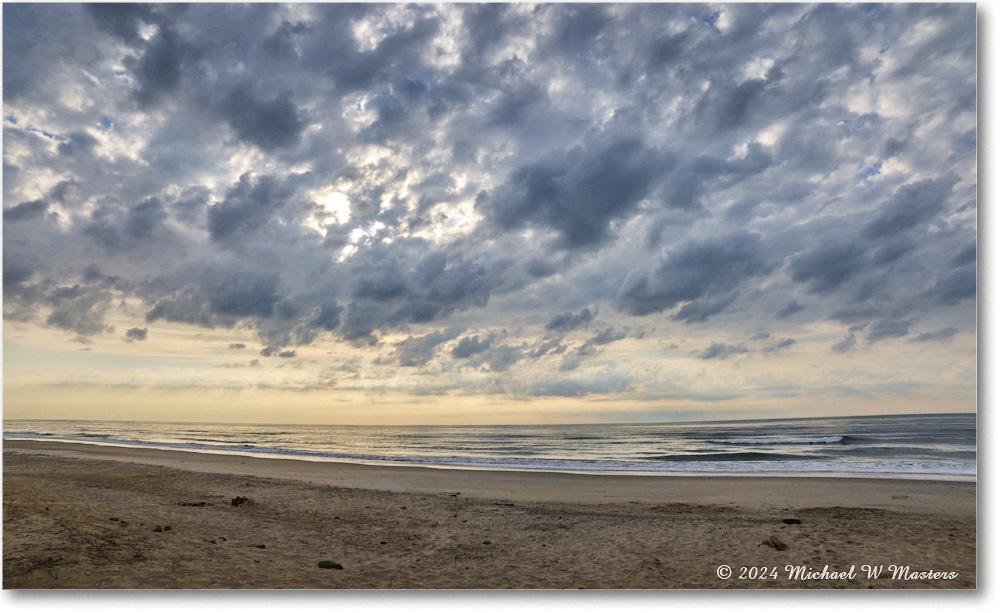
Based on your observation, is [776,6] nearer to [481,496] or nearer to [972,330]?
[972,330]

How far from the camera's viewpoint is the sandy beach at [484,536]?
586 centimetres

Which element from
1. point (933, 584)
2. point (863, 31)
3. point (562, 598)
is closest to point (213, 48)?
point (562, 598)

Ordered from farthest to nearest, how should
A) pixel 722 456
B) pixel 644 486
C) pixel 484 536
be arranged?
pixel 722 456 < pixel 644 486 < pixel 484 536

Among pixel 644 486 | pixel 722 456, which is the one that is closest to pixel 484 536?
pixel 644 486

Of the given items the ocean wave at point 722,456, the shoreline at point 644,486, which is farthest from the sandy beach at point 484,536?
the ocean wave at point 722,456

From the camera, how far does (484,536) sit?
7324 mm

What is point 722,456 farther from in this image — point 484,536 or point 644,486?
point 484,536

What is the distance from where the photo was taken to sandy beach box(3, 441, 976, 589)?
586 centimetres

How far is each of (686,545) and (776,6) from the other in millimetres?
7555

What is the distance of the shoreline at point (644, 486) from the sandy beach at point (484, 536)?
11 centimetres

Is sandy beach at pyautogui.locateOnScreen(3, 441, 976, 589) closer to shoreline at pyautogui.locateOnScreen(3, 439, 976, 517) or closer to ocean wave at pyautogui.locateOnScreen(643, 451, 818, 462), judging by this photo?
shoreline at pyautogui.locateOnScreen(3, 439, 976, 517)

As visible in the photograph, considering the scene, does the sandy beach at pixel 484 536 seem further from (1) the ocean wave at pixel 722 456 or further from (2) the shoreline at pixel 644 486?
(1) the ocean wave at pixel 722 456

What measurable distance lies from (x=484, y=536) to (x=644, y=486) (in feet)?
19.4

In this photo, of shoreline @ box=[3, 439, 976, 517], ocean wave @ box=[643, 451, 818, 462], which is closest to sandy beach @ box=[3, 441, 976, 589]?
shoreline @ box=[3, 439, 976, 517]
